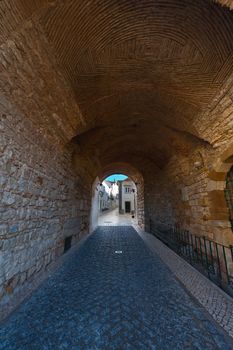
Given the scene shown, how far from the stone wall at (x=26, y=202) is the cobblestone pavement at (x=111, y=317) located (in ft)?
1.36

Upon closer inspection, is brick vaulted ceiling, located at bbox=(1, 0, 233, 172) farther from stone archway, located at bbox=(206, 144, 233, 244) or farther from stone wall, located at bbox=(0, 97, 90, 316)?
stone wall, located at bbox=(0, 97, 90, 316)

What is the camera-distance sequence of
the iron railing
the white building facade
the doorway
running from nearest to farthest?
the iron railing, the white building facade, the doorway

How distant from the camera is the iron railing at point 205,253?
2785 millimetres

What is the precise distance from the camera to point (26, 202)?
224cm

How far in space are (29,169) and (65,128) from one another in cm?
134

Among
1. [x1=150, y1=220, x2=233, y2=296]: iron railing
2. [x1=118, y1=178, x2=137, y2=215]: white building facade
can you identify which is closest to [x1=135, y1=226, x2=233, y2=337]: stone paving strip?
[x1=150, y1=220, x2=233, y2=296]: iron railing

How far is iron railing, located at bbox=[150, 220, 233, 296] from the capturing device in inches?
110

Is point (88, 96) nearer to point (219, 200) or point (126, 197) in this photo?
point (219, 200)

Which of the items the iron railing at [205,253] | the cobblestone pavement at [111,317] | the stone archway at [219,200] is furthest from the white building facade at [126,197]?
the cobblestone pavement at [111,317]

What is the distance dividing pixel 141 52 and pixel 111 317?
388 centimetres

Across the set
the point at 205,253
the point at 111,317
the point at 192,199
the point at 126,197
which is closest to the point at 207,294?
the point at 205,253

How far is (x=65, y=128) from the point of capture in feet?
10.3

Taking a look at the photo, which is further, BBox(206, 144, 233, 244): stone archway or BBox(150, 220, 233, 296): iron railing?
BBox(206, 144, 233, 244): stone archway

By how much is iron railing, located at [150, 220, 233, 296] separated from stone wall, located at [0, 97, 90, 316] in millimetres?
3432
